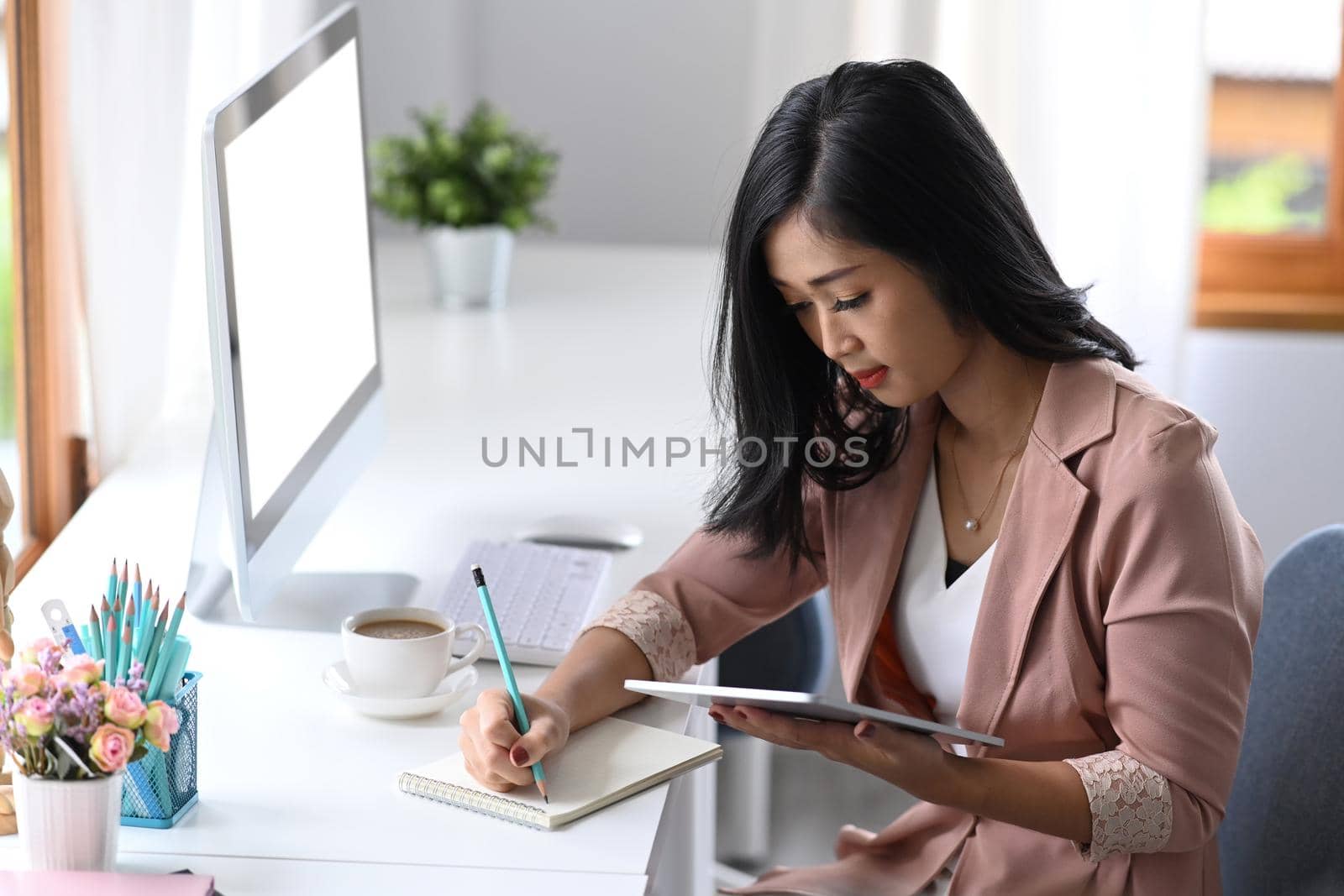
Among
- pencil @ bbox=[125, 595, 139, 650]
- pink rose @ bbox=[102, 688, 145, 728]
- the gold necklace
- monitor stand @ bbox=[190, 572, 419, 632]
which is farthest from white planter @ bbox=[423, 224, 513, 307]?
pink rose @ bbox=[102, 688, 145, 728]

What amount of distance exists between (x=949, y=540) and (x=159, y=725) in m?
0.68

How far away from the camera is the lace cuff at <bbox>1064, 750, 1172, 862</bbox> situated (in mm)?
1061

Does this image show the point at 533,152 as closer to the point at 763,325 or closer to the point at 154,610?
the point at 763,325

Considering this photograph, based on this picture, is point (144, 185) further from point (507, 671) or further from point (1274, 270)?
point (1274, 270)

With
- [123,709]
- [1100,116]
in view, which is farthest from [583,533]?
[1100,116]

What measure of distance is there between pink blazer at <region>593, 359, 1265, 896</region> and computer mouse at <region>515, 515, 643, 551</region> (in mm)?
242

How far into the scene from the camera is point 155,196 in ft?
6.23

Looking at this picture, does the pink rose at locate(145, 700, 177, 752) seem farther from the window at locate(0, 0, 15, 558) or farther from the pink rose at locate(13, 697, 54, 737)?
the window at locate(0, 0, 15, 558)

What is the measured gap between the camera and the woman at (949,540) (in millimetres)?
1063

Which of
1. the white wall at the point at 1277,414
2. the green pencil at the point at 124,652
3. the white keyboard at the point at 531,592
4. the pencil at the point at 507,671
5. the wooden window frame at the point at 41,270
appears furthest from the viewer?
the white wall at the point at 1277,414

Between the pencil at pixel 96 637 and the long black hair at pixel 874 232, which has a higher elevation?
the long black hair at pixel 874 232

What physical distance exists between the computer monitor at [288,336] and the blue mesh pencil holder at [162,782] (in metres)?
0.20

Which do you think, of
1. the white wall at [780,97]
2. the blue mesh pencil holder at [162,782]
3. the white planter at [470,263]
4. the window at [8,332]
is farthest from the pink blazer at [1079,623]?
the white wall at [780,97]

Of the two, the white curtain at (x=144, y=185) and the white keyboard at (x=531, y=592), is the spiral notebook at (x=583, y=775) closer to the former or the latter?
the white keyboard at (x=531, y=592)
